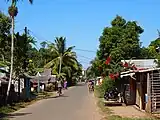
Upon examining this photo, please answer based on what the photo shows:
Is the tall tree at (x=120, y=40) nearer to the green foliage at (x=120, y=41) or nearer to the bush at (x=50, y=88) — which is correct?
the green foliage at (x=120, y=41)

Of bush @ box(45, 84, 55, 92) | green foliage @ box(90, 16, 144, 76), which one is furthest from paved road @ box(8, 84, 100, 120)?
bush @ box(45, 84, 55, 92)

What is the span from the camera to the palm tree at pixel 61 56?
234ft

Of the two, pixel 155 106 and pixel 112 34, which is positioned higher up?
pixel 112 34

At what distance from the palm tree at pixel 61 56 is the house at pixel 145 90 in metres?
43.1

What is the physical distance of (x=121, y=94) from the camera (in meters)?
29.7

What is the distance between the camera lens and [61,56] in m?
71.1

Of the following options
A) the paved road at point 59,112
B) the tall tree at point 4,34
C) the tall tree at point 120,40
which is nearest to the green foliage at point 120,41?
the tall tree at point 120,40

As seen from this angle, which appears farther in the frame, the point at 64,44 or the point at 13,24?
the point at 64,44

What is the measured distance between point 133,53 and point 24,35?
20709mm

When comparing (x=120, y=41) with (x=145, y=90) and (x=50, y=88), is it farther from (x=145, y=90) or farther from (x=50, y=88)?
(x=145, y=90)

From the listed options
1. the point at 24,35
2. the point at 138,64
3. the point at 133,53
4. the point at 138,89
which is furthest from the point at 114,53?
the point at 138,89

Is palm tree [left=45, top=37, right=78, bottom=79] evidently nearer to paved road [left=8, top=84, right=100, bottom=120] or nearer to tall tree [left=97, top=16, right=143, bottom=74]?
tall tree [left=97, top=16, right=143, bottom=74]

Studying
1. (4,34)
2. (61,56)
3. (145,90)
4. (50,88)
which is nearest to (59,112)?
(145,90)

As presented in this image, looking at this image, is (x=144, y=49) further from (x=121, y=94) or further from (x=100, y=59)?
(x=121, y=94)
